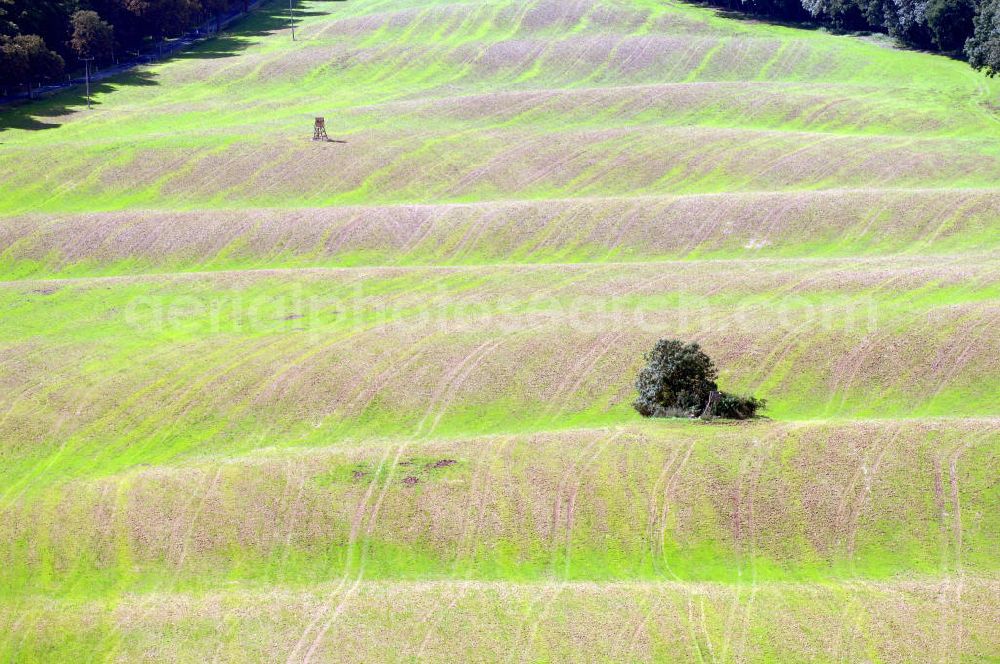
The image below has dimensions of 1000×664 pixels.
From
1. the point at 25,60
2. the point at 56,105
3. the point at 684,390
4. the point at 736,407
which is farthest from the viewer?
the point at 56,105

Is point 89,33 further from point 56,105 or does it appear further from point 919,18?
point 919,18

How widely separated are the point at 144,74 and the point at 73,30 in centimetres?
907

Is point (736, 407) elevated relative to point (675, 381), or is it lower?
lower

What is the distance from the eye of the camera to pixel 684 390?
5122 cm

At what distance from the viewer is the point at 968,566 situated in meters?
40.0

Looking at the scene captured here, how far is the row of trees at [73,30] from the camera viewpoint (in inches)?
4508

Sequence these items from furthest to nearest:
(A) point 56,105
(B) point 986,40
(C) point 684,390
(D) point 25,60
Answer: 1. (A) point 56,105
2. (B) point 986,40
3. (D) point 25,60
4. (C) point 684,390

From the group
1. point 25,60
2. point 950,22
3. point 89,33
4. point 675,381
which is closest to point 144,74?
point 89,33

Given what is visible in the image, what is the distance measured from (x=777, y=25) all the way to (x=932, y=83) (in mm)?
32112

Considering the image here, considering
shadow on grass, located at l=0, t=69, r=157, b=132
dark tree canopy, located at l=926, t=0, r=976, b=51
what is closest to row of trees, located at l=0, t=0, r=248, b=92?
shadow on grass, located at l=0, t=69, r=157, b=132

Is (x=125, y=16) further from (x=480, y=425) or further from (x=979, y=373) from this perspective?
(x=979, y=373)

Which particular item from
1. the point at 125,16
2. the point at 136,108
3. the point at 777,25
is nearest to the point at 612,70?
the point at 777,25

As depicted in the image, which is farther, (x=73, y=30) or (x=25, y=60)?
(x=73, y=30)

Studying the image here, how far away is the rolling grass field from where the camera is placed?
129ft
